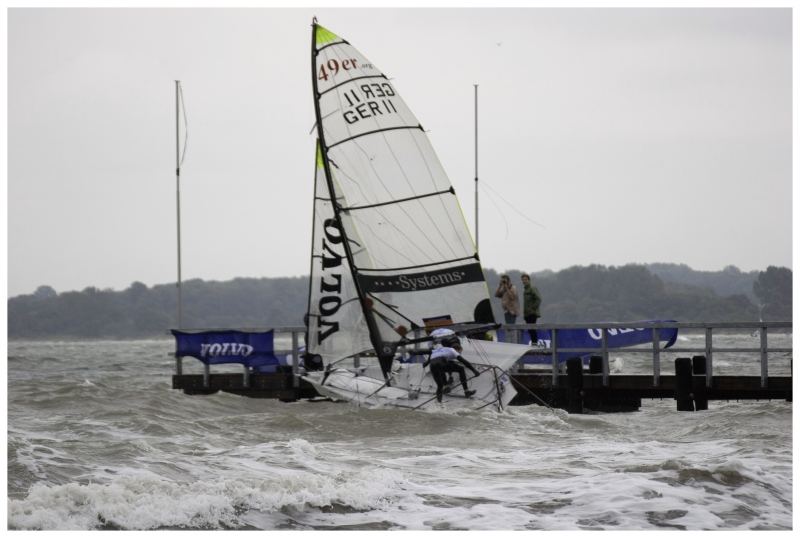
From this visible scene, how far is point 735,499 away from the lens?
40.1 ft

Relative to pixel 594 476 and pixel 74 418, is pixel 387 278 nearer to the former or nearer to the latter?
pixel 74 418

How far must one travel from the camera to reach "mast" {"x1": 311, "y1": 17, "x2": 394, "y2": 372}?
Answer: 21109 millimetres

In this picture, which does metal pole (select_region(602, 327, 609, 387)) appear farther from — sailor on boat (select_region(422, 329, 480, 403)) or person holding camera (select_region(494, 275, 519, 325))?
sailor on boat (select_region(422, 329, 480, 403))

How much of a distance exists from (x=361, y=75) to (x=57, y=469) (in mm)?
9734

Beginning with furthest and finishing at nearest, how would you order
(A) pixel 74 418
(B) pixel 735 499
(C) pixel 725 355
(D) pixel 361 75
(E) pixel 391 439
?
(C) pixel 725 355 → (D) pixel 361 75 → (A) pixel 74 418 → (E) pixel 391 439 → (B) pixel 735 499

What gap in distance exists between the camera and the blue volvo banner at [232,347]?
23141mm

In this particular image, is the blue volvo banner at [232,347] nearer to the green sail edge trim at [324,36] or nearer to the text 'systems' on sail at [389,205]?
the text 'systems' on sail at [389,205]

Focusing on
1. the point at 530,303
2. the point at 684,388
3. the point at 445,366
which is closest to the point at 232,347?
the point at 445,366

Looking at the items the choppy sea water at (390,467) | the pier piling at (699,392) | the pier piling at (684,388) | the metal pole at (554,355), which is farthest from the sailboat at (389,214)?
the pier piling at (699,392)

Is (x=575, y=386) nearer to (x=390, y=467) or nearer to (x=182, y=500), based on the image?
(x=390, y=467)

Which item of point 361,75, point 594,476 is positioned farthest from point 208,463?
point 361,75

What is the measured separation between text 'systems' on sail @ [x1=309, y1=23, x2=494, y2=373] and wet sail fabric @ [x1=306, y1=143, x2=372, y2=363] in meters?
0.38

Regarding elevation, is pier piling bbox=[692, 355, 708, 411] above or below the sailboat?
below

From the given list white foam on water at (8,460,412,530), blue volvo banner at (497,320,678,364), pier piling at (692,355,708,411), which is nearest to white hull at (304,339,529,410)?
blue volvo banner at (497,320,678,364)
